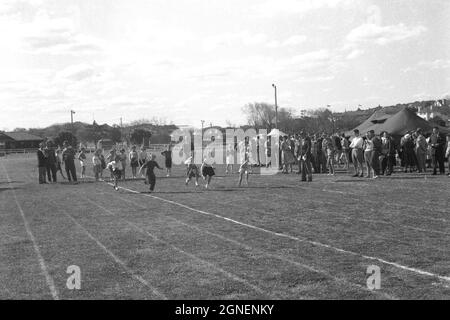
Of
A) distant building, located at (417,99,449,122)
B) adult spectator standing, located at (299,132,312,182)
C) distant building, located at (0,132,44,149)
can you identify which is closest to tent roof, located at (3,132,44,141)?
distant building, located at (0,132,44,149)

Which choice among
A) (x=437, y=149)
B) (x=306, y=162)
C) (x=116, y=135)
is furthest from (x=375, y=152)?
(x=116, y=135)

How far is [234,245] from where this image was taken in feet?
31.9

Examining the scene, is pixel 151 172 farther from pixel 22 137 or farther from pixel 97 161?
pixel 22 137

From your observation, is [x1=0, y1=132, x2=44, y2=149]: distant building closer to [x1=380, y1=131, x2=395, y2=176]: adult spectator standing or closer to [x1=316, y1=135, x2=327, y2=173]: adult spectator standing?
[x1=316, y1=135, x2=327, y2=173]: adult spectator standing

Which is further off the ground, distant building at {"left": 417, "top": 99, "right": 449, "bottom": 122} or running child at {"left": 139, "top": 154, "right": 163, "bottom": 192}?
distant building at {"left": 417, "top": 99, "right": 449, "bottom": 122}

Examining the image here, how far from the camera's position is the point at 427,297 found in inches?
248

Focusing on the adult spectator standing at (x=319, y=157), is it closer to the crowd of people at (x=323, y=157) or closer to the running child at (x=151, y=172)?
the crowd of people at (x=323, y=157)

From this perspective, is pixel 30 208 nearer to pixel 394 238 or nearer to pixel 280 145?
pixel 394 238

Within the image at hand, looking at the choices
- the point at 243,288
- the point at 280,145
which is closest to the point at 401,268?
the point at 243,288

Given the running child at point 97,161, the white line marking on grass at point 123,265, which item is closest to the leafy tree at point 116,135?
the running child at point 97,161

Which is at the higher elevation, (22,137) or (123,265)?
(22,137)

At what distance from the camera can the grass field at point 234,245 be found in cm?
706

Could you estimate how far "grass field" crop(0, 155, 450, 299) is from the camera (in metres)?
7.06
